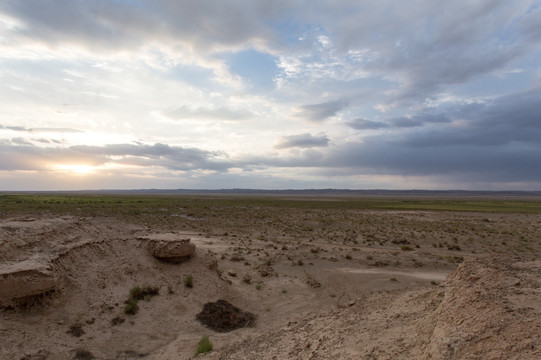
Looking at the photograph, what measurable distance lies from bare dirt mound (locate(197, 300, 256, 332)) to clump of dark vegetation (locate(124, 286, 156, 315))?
194 cm

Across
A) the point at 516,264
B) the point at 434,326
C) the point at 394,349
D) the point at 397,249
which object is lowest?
the point at 397,249

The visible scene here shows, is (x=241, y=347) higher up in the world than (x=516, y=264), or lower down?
lower down

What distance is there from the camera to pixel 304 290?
1461 centimetres

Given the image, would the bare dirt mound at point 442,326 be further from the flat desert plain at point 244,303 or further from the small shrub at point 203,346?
the small shrub at point 203,346

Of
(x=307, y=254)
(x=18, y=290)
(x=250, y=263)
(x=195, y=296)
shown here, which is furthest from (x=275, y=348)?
(x=307, y=254)

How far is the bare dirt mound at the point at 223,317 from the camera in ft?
35.2

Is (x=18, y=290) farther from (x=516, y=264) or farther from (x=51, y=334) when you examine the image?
(x=516, y=264)

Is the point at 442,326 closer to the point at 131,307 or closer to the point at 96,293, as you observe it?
the point at 131,307

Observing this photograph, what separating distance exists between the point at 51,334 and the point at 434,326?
31.0 feet

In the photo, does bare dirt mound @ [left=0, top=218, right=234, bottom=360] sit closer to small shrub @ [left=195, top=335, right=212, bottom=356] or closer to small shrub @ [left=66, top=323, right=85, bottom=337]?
small shrub @ [left=66, top=323, right=85, bottom=337]

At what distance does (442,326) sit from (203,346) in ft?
20.1

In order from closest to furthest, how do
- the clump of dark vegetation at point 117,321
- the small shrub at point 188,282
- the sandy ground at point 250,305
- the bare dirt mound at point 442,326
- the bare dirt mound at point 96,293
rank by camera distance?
1. the bare dirt mound at point 442,326
2. the sandy ground at point 250,305
3. the bare dirt mound at point 96,293
4. the clump of dark vegetation at point 117,321
5. the small shrub at point 188,282

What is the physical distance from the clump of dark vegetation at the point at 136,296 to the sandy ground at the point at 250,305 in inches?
6.6

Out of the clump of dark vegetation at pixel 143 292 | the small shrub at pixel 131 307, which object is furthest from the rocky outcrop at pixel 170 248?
the small shrub at pixel 131 307
